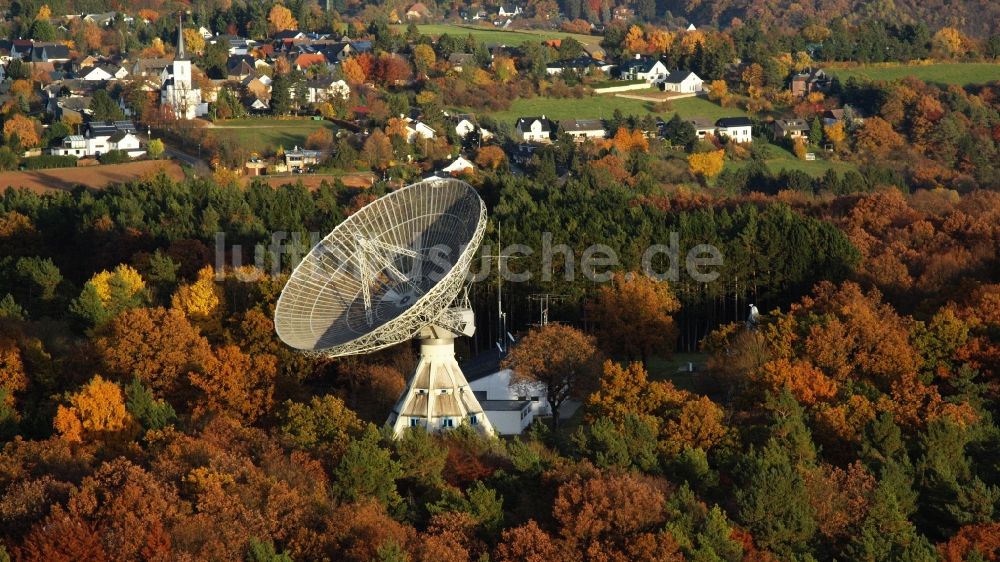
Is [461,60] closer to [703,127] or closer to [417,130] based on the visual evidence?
[703,127]

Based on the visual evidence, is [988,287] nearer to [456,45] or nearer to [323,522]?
[323,522]

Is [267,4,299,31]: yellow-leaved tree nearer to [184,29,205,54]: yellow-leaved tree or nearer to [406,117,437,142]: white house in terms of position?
[184,29,205,54]: yellow-leaved tree

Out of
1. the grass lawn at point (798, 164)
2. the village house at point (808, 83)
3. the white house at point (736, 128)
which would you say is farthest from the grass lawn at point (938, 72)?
the grass lawn at point (798, 164)

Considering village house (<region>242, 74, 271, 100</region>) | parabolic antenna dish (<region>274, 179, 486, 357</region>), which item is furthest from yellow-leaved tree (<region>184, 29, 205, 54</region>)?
parabolic antenna dish (<region>274, 179, 486, 357</region>)

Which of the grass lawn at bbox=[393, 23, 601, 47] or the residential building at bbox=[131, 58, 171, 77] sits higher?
the residential building at bbox=[131, 58, 171, 77]

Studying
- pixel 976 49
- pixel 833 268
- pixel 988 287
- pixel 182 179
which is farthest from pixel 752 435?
pixel 976 49
